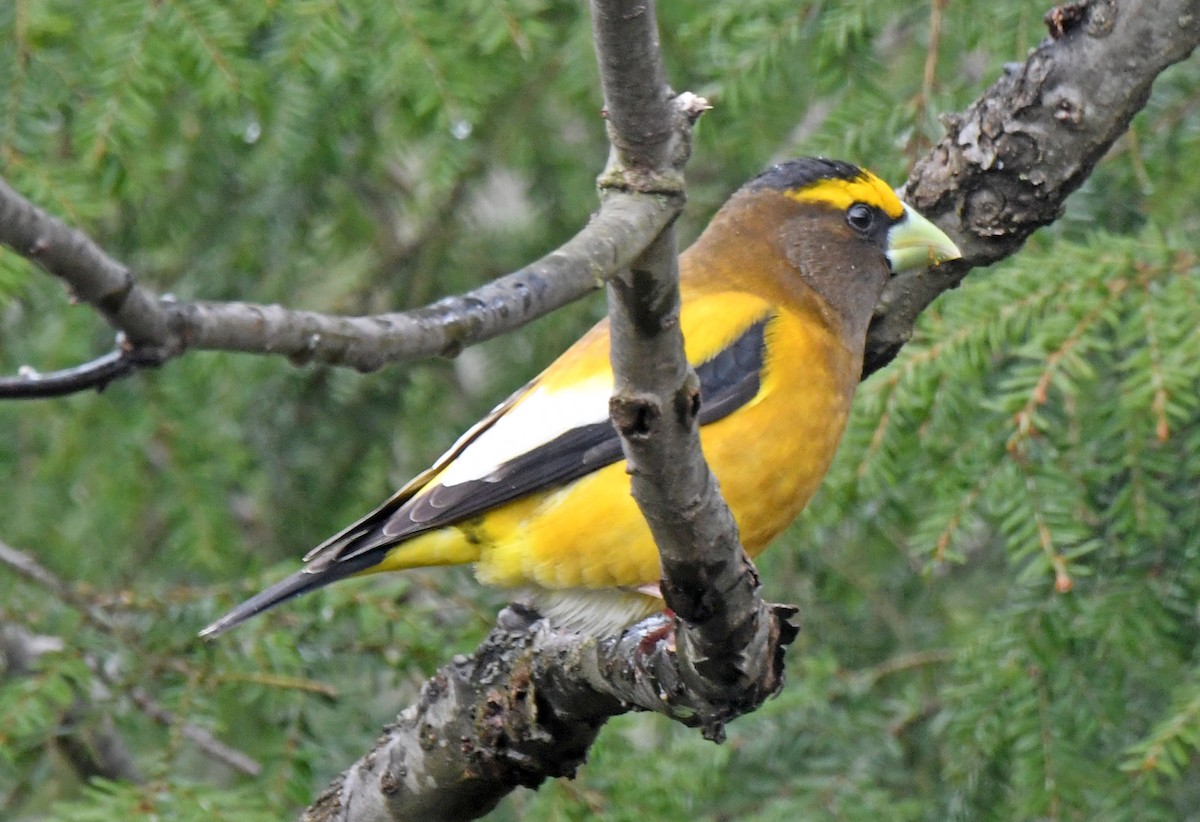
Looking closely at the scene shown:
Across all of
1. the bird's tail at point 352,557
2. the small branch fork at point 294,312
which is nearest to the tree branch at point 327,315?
the small branch fork at point 294,312

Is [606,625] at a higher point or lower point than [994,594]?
higher

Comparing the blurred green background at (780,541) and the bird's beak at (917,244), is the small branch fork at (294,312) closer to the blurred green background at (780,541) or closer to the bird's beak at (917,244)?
the bird's beak at (917,244)

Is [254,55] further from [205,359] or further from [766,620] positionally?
[766,620]

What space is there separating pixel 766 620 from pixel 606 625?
831mm

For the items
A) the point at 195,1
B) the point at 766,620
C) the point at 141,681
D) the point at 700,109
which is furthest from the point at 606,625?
the point at 195,1

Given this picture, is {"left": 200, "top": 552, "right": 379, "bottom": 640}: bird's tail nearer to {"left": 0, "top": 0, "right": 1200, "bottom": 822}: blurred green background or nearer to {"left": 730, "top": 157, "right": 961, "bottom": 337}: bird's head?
{"left": 0, "top": 0, "right": 1200, "bottom": 822}: blurred green background

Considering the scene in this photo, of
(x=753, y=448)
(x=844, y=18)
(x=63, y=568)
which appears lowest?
(x=63, y=568)

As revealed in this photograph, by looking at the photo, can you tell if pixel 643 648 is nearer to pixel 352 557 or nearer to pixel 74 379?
pixel 352 557

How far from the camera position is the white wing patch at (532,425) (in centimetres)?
302

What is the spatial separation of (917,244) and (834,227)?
0.54m

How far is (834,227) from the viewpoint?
3.51m

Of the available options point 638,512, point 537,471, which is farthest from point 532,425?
point 638,512

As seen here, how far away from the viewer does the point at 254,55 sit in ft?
12.3

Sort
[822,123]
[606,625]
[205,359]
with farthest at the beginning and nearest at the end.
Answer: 1. [205,359]
2. [822,123]
3. [606,625]
